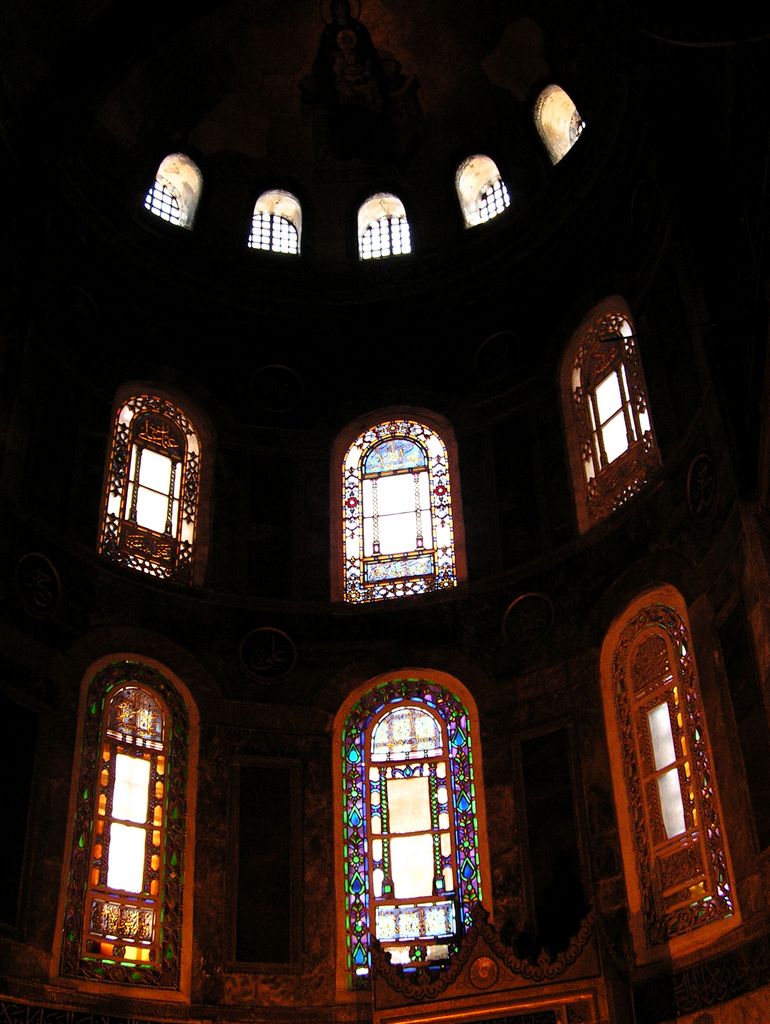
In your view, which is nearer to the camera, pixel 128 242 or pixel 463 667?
pixel 463 667

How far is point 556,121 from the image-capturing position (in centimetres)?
1791

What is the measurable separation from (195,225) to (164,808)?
8.68 metres

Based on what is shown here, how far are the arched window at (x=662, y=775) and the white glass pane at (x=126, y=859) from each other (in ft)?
16.0

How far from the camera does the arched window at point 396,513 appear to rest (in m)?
15.9

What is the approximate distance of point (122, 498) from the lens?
51.1 ft

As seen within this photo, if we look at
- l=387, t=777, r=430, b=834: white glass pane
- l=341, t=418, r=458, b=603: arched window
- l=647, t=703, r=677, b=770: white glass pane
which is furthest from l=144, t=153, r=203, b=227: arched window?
l=647, t=703, r=677, b=770: white glass pane

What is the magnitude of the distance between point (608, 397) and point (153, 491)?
18.5 ft

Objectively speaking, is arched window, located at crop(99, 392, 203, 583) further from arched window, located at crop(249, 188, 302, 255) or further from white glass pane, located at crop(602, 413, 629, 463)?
white glass pane, located at crop(602, 413, 629, 463)

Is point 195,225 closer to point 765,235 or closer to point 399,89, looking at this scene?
point 399,89

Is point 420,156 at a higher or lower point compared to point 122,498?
higher

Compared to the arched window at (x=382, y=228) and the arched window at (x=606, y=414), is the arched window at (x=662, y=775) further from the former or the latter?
the arched window at (x=382, y=228)

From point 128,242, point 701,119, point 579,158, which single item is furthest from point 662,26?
point 128,242

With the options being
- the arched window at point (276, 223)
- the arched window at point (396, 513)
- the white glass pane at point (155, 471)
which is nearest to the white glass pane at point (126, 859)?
the arched window at point (396, 513)

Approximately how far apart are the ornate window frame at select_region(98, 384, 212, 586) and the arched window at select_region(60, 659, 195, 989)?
1.51 m
